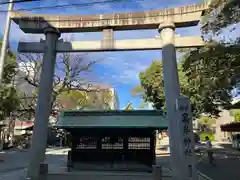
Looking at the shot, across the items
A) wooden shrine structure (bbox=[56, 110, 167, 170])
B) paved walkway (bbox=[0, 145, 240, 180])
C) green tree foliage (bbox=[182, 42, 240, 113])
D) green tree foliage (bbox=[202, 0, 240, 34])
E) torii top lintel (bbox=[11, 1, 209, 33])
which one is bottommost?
paved walkway (bbox=[0, 145, 240, 180])

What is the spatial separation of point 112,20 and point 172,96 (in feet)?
14.1

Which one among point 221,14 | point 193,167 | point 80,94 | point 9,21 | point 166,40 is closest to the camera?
point 193,167

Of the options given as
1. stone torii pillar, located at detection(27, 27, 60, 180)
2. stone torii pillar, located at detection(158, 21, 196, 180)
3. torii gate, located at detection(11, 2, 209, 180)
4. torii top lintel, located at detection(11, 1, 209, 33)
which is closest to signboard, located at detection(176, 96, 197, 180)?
stone torii pillar, located at detection(158, 21, 196, 180)

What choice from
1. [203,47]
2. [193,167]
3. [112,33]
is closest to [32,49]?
[112,33]

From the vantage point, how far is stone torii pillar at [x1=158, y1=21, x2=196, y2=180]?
32.2 ft

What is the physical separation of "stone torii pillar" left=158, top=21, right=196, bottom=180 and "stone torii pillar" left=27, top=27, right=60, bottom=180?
4878mm

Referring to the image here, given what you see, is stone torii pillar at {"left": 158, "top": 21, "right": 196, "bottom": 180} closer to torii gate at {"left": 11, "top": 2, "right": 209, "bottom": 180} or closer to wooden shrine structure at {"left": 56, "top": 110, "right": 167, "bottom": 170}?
torii gate at {"left": 11, "top": 2, "right": 209, "bottom": 180}

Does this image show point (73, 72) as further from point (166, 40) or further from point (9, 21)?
point (166, 40)

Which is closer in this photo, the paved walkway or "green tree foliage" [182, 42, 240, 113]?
"green tree foliage" [182, 42, 240, 113]

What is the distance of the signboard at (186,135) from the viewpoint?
30.0ft

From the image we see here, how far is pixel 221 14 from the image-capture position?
994 cm

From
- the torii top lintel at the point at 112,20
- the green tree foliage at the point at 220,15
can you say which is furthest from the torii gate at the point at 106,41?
the green tree foliage at the point at 220,15

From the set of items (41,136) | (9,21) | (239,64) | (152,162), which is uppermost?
(9,21)

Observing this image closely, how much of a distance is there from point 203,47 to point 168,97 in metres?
2.60
